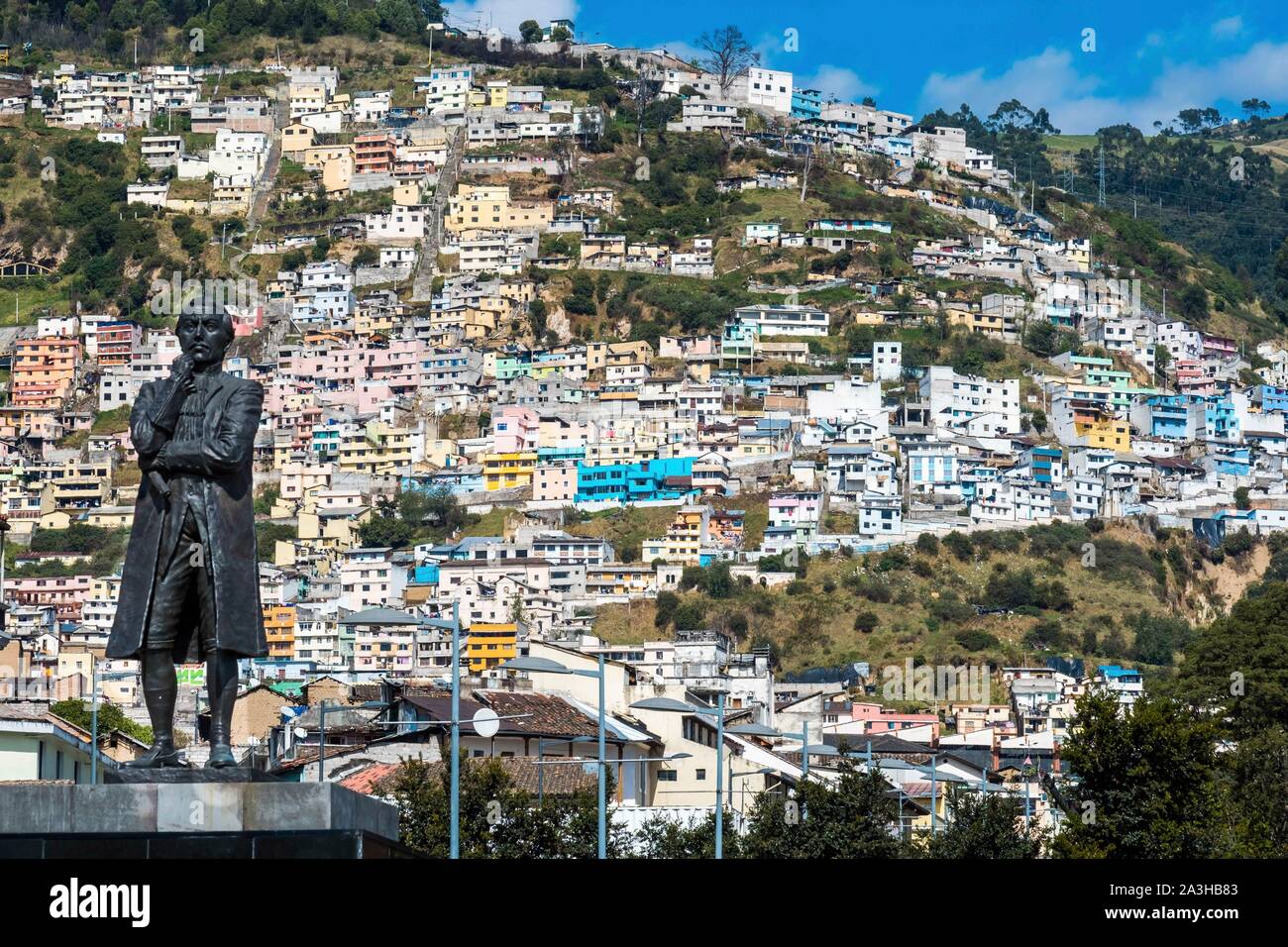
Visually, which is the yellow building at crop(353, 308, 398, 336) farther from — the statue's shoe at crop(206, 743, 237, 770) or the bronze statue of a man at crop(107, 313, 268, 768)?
the statue's shoe at crop(206, 743, 237, 770)

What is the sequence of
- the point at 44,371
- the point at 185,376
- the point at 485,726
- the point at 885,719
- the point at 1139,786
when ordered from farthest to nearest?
the point at 44,371 < the point at 885,719 < the point at 485,726 < the point at 1139,786 < the point at 185,376

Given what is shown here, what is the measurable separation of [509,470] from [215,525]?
14502 cm

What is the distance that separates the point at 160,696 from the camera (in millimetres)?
16078

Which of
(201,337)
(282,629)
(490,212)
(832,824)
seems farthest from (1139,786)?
(490,212)

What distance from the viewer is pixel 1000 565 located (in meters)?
142

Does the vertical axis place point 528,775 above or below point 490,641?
above

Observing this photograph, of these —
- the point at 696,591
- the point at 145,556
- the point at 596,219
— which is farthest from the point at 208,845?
the point at 596,219

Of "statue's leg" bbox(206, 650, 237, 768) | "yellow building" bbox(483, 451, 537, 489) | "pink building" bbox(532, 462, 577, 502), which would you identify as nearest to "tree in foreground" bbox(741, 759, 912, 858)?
"statue's leg" bbox(206, 650, 237, 768)

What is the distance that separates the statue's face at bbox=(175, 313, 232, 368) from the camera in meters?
16.4

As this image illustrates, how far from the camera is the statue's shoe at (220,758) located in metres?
15.4

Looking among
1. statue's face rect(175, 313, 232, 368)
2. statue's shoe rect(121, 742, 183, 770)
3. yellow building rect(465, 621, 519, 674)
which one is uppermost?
statue's face rect(175, 313, 232, 368)

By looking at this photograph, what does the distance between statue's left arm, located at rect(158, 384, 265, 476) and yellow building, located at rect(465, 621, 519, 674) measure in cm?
10276

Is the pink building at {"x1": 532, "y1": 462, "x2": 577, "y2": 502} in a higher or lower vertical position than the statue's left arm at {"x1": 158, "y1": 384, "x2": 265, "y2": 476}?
higher

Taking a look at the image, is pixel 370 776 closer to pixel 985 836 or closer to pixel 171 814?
pixel 985 836
